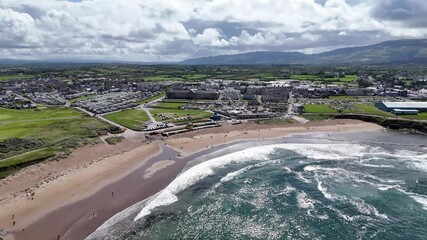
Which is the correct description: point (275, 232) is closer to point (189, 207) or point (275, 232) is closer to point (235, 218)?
point (235, 218)

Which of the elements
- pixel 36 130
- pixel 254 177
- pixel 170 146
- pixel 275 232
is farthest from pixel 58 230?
pixel 36 130

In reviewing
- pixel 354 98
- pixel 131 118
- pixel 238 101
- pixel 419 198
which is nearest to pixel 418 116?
pixel 354 98

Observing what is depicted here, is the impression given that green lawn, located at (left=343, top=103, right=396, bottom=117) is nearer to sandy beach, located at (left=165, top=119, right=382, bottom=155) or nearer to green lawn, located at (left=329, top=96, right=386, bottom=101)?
sandy beach, located at (left=165, top=119, right=382, bottom=155)

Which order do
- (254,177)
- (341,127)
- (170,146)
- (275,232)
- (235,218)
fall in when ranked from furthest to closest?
(341,127)
(170,146)
(254,177)
(235,218)
(275,232)

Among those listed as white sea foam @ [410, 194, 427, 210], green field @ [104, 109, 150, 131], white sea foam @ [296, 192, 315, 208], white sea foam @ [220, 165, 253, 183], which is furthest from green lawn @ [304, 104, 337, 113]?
white sea foam @ [296, 192, 315, 208]

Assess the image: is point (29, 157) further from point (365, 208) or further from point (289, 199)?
point (365, 208)
